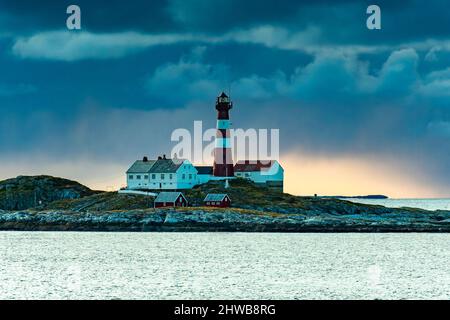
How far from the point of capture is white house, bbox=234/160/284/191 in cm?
13838

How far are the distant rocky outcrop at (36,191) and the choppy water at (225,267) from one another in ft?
91.6

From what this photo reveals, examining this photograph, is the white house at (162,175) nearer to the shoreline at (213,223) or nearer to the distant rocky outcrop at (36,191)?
the distant rocky outcrop at (36,191)

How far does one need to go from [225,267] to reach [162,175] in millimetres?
60783

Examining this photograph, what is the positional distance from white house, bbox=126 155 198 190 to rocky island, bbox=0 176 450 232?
2.85 meters

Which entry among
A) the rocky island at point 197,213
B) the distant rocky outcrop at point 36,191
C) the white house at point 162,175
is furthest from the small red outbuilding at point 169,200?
the distant rocky outcrop at point 36,191

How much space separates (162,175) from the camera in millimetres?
124875

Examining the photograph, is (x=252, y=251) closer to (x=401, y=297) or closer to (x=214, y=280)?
(x=214, y=280)

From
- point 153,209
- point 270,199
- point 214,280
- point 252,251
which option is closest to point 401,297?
point 214,280

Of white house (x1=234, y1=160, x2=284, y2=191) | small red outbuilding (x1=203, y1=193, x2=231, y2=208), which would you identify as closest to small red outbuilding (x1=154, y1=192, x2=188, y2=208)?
small red outbuilding (x1=203, y1=193, x2=231, y2=208)

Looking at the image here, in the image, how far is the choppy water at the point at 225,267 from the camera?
51.0 metres

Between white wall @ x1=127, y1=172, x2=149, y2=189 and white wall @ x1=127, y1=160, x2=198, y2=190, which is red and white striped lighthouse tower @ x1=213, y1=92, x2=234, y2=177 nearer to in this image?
white wall @ x1=127, y1=160, x2=198, y2=190
